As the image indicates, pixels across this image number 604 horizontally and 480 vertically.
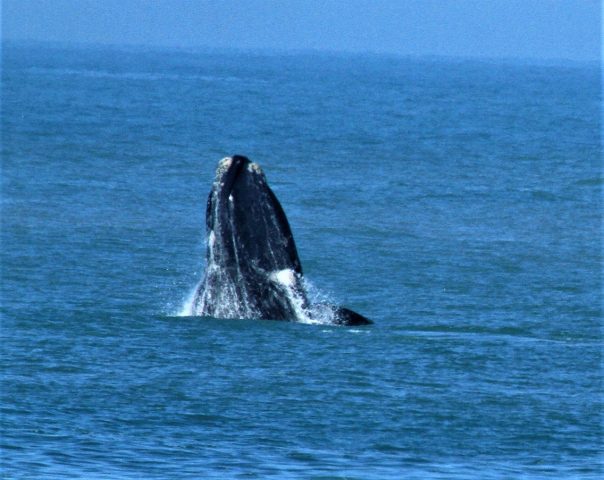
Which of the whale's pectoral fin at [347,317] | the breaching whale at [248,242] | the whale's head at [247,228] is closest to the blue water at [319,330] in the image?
the whale's pectoral fin at [347,317]

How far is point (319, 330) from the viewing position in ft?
59.4

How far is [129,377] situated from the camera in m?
16.1

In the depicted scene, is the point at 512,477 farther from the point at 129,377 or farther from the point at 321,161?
the point at 321,161

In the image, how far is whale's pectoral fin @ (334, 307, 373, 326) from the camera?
725 inches

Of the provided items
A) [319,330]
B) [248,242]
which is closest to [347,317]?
[319,330]

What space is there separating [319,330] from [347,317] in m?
0.51

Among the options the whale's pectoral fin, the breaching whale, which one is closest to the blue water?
the whale's pectoral fin

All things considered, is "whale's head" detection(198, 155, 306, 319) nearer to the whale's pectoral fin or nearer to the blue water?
the blue water

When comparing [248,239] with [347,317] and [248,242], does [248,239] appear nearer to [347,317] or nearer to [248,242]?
[248,242]

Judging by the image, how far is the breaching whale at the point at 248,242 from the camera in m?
17.8

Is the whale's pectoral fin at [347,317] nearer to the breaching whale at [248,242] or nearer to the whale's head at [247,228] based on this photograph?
the breaching whale at [248,242]

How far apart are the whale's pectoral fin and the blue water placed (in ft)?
0.95

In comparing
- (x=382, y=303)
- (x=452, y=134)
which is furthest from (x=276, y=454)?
(x=452, y=134)

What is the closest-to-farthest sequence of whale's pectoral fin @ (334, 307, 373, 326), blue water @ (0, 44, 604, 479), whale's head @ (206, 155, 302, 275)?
blue water @ (0, 44, 604, 479), whale's head @ (206, 155, 302, 275), whale's pectoral fin @ (334, 307, 373, 326)
